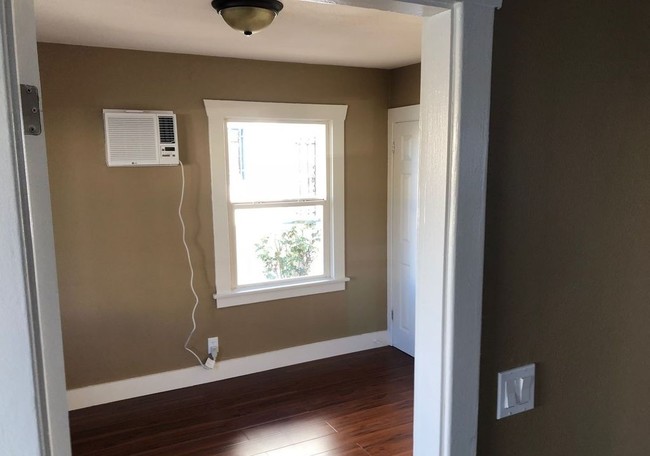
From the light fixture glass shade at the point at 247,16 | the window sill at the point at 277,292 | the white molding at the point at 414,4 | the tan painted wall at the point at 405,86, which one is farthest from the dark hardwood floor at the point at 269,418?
the white molding at the point at 414,4

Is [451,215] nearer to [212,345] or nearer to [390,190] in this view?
[212,345]

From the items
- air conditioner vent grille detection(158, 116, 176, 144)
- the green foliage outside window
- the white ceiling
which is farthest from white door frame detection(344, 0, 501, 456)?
the green foliage outside window

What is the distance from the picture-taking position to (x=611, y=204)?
1264 millimetres

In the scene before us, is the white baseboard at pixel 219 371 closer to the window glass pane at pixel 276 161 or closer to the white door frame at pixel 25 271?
the window glass pane at pixel 276 161

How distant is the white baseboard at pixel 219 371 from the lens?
3355 mm

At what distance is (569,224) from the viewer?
1.21 meters

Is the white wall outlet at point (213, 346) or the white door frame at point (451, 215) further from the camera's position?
the white wall outlet at point (213, 346)

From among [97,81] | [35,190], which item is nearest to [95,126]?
[97,81]

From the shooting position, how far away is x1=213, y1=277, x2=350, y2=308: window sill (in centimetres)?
368

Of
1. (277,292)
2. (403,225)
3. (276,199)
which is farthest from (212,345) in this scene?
(403,225)

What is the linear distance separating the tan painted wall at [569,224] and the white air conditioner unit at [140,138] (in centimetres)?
268

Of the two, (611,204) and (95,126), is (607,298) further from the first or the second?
(95,126)

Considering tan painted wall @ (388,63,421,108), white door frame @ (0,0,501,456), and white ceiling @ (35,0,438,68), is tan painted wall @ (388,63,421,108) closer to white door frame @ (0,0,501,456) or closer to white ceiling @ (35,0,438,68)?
white ceiling @ (35,0,438,68)

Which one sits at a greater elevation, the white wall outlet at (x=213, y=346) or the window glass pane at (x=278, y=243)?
the window glass pane at (x=278, y=243)
